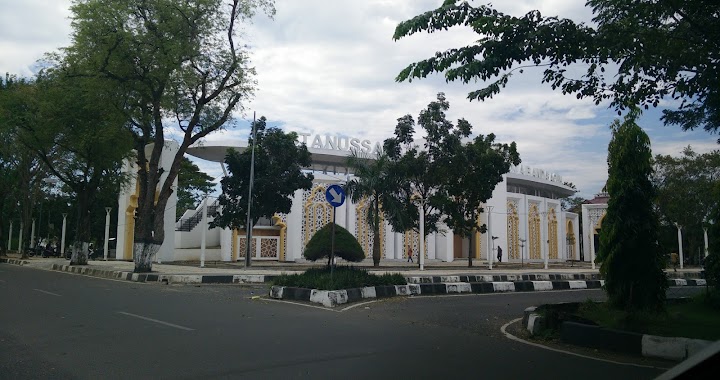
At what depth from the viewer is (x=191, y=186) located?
168 ft

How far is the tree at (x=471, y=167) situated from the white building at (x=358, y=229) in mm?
1599

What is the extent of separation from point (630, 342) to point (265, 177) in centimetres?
2367

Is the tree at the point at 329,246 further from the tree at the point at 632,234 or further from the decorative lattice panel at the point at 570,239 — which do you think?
the decorative lattice panel at the point at 570,239

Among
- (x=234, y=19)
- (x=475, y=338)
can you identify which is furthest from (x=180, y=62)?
(x=475, y=338)

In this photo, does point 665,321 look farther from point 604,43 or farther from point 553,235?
point 553,235

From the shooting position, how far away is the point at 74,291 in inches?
543

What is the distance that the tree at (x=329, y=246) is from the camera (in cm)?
2419

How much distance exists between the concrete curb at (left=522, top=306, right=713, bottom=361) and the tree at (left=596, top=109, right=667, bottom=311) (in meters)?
Answer: 1.30

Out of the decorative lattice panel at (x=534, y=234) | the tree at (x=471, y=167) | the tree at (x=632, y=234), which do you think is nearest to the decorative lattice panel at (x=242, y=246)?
the tree at (x=471, y=167)

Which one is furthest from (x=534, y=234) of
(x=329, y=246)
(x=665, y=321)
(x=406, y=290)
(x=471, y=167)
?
(x=665, y=321)

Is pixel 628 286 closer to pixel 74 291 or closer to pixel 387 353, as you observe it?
pixel 387 353

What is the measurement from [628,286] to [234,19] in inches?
705

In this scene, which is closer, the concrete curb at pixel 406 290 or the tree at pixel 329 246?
the concrete curb at pixel 406 290

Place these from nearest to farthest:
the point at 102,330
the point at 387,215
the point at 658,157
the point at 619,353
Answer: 1. the point at 619,353
2. the point at 102,330
3. the point at 387,215
4. the point at 658,157
